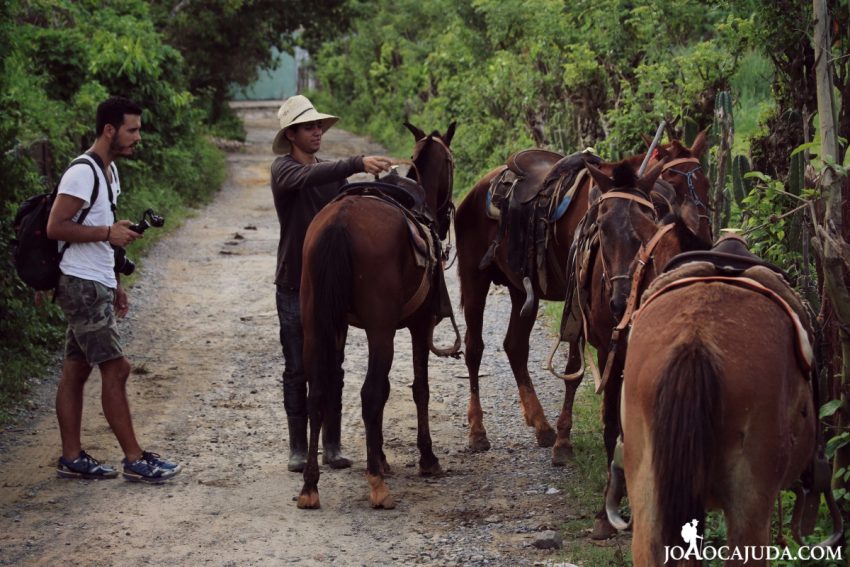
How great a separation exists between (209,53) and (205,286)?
1499 centimetres

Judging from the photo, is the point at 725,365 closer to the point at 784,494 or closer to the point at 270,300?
the point at 784,494

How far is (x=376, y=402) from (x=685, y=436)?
329 cm

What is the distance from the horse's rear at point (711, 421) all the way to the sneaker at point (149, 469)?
407 cm

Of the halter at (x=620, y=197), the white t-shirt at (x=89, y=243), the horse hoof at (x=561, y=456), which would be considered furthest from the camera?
the horse hoof at (x=561, y=456)

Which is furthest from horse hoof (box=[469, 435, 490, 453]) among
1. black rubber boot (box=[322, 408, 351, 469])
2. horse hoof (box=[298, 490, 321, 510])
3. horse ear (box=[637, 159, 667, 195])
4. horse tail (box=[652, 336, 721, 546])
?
horse tail (box=[652, 336, 721, 546])

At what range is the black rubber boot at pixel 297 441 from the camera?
761cm

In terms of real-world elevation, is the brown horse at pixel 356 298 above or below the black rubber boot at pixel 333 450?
above

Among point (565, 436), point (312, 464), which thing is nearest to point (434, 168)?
point (565, 436)

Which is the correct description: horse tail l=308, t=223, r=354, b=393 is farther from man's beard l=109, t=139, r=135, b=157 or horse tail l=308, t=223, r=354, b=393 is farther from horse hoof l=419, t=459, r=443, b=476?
man's beard l=109, t=139, r=135, b=157

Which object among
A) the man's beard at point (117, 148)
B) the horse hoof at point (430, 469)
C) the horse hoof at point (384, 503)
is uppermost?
the man's beard at point (117, 148)

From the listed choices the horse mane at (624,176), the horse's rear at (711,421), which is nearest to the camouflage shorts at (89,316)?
the horse mane at (624,176)

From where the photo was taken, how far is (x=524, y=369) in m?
8.58

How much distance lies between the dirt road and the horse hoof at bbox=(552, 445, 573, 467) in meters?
0.14

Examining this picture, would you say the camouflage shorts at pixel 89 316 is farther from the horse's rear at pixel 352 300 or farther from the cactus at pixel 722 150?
the cactus at pixel 722 150
